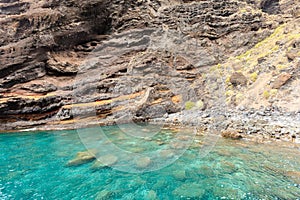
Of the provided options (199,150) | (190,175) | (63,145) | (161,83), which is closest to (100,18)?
(161,83)

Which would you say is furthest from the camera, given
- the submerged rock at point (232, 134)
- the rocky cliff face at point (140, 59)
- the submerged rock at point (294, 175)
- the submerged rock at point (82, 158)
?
the rocky cliff face at point (140, 59)

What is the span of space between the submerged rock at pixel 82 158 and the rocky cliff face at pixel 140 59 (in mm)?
7574

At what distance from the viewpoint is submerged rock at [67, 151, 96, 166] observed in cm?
829

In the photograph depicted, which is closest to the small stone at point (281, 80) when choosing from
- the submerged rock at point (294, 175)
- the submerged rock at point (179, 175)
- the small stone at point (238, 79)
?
the small stone at point (238, 79)

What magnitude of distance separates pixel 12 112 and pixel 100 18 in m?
15.1

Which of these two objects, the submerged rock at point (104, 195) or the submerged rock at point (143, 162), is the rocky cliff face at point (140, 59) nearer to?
the submerged rock at point (143, 162)

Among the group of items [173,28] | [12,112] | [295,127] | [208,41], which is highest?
[173,28]

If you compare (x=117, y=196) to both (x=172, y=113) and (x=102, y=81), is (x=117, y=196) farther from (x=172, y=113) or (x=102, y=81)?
(x=102, y=81)

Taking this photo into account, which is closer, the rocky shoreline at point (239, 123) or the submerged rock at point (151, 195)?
the submerged rock at point (151, 195)

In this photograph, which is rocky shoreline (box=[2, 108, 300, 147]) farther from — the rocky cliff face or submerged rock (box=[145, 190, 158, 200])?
submerged rock (box=[145, 190, 158, 200])

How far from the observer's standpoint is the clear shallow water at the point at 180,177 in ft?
19.0

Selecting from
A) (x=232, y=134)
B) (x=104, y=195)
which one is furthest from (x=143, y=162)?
A: (x=232, y=134)

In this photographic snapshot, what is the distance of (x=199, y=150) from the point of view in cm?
912

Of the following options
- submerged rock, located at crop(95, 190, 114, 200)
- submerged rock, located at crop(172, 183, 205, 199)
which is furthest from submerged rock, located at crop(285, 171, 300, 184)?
submerged rock, located at crop(95, 190, 114, 200)
